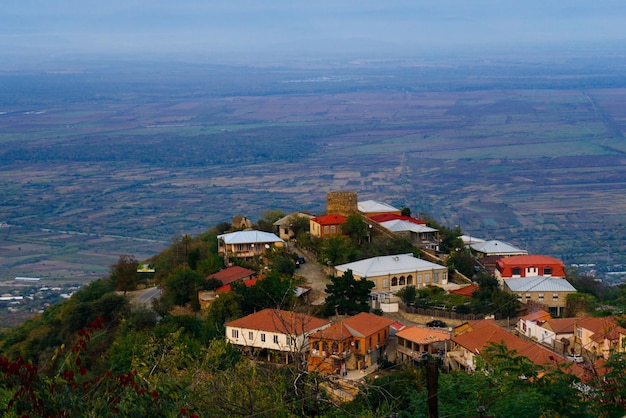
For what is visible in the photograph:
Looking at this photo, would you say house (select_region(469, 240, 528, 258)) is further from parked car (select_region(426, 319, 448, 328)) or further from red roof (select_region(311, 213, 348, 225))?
parked car (select_region(426, 319, 448, 328))

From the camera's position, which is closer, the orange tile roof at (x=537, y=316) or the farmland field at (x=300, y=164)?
the orange tile roof at (x=537, y=316)

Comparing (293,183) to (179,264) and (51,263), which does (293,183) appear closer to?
(51,263)

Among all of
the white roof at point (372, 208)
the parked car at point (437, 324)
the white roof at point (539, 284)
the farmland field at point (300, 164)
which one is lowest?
the farmland field at point (300, 164)

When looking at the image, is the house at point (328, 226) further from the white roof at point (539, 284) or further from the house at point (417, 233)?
the white roof at point (539, 284)

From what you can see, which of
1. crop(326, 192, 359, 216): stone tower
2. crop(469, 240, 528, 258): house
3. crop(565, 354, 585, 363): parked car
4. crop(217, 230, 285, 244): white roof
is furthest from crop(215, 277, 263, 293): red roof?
crop(469, 240, 528, 258): house

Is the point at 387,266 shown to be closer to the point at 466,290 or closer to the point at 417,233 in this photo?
the point at 466,290

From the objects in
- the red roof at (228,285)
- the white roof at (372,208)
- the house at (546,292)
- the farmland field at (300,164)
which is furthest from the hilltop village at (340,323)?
the farmland field at (300,164)

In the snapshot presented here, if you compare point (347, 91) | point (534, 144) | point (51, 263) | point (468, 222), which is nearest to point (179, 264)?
point (51, 263)

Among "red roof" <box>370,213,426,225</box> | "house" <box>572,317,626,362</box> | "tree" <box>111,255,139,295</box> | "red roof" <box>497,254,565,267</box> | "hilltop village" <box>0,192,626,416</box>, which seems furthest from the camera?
"red roof" <box>370,213,426,225</box>
